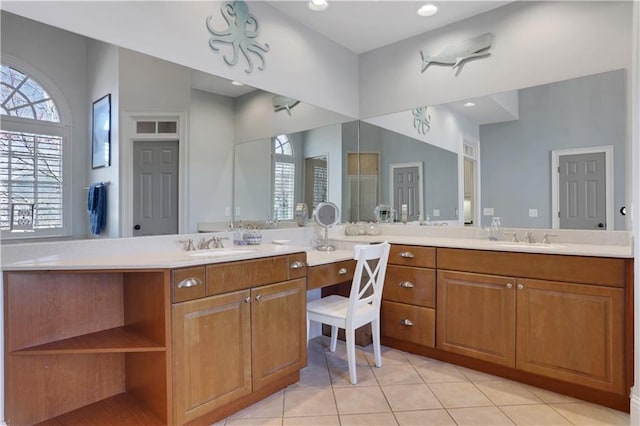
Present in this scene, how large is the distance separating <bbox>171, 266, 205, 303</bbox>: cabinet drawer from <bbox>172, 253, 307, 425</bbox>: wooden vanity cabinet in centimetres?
3

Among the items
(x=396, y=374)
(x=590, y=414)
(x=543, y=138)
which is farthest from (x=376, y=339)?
(x=543, y=138)

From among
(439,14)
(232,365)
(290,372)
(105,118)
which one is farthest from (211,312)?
(439,14)

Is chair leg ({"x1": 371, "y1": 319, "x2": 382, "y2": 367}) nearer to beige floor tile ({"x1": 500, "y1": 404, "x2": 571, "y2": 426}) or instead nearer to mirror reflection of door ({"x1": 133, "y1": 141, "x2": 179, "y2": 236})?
beige floor tile ({"x1": 500, "y1": 404, "x2": 571, "y2": 426})

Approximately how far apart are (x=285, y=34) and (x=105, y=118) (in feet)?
5.25

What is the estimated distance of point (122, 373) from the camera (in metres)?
2.04

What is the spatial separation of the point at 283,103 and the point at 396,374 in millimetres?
2229

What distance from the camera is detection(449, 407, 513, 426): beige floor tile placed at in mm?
1906

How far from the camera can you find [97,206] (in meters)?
1.92

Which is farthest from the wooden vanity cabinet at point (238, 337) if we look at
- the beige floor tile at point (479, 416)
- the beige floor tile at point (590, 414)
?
the beige floor tile at point (590, 414)

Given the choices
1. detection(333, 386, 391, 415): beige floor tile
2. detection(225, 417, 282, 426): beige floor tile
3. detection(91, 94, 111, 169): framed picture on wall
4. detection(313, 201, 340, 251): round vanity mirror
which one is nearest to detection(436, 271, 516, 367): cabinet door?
detection(333, 386, 391, 415): beige floor tile

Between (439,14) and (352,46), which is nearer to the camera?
(439,14)

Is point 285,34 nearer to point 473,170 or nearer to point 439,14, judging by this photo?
point 439,14

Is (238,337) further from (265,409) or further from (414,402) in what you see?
(414,402)

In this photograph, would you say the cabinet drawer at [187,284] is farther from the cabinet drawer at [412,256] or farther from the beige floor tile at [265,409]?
the cabinet drawer at [412,256]
